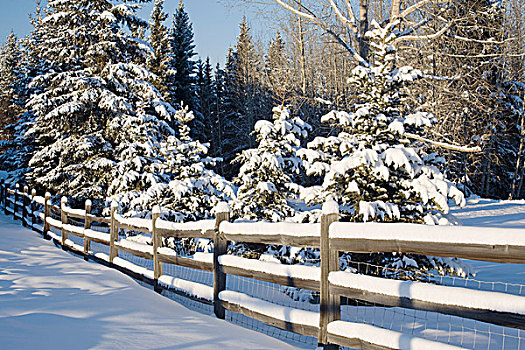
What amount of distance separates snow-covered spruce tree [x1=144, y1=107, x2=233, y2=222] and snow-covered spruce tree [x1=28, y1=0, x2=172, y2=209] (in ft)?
14.3

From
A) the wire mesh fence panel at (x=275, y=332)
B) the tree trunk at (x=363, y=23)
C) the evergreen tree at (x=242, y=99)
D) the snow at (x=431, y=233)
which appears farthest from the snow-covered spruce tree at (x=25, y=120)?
the snow at (x=431, y=233)

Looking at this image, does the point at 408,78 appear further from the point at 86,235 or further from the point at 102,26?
the point at 102,26

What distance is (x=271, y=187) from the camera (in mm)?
11188

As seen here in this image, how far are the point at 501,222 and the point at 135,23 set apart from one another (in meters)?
18.1

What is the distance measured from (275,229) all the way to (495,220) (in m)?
17.6

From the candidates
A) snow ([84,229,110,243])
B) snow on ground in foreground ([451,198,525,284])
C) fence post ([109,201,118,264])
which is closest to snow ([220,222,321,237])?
fence post ([109,201,118,264])

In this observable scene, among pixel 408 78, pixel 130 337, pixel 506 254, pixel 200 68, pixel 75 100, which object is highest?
pixel 200 68

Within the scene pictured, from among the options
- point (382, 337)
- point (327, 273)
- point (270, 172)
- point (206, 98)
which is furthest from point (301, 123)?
point (206, 98)

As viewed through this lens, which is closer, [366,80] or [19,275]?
[19,275]

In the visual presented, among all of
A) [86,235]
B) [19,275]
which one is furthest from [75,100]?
[19,275]

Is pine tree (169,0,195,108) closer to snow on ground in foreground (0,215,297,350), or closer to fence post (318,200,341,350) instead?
snow on ground in foreground (0,215,297,350)

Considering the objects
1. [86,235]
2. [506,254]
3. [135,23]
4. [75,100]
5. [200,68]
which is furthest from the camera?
[200,68]

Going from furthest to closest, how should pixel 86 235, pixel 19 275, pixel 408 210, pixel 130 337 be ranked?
1. pixel 86 235
2. pixel 408 210
3. pixel 19 275
4. pixel 130 337

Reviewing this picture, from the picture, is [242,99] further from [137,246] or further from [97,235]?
[137,246]
